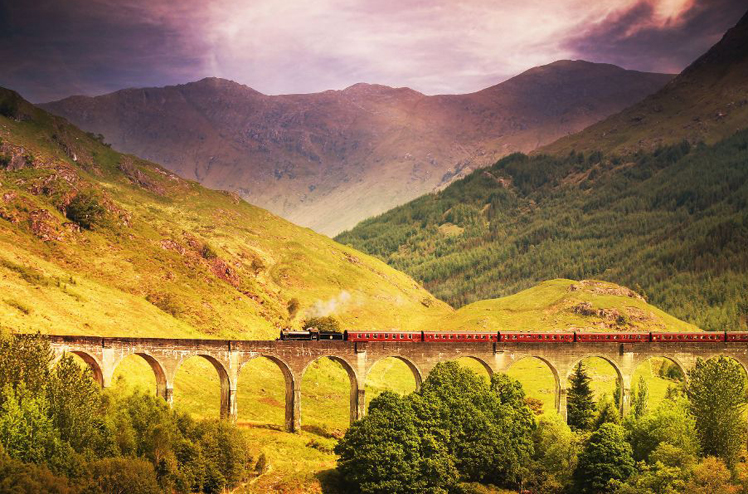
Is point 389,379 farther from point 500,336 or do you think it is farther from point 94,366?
point 94,366

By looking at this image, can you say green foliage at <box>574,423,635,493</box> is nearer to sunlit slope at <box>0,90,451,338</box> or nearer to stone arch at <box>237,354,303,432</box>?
stone arch at <box>237,354,303,432</box>

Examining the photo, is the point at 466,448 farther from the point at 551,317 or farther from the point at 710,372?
the point at 551,317

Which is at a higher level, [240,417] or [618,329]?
[618,329]

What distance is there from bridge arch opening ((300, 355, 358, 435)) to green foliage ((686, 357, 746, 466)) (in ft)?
132

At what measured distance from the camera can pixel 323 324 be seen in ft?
502

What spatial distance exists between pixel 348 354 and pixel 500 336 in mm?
20362

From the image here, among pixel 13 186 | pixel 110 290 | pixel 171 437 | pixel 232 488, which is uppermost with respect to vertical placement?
pixel 13 186

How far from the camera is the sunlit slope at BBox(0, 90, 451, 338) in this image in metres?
112

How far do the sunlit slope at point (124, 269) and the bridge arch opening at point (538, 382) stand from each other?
42203 mm

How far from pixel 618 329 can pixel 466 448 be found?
11513cm

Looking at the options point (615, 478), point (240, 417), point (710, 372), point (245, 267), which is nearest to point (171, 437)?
point (240, 417)

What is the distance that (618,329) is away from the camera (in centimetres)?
18200

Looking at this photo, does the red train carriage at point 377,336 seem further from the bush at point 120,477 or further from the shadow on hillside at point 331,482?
the bush at point 120,477

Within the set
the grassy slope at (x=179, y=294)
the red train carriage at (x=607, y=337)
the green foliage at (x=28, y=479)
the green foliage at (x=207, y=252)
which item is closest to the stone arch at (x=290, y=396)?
the grassy slope at (x=179, y=294)
